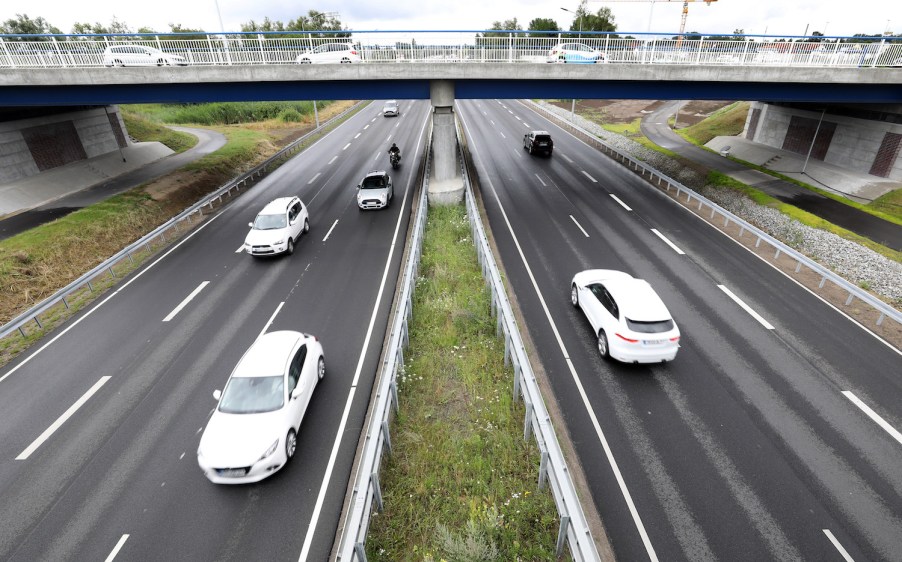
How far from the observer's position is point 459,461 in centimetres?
923

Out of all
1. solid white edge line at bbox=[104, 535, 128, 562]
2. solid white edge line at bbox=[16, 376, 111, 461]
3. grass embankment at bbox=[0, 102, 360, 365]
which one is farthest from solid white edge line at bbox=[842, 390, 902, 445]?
grass embankment at bbox=[0, 102, 360, 365]

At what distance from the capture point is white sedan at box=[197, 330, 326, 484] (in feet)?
28.0

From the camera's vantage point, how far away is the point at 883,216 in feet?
77.4

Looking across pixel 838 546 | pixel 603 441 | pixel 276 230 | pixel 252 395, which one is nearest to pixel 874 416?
pixel 838 546

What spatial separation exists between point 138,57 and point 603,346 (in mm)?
26159

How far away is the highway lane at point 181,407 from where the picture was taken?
318 inches

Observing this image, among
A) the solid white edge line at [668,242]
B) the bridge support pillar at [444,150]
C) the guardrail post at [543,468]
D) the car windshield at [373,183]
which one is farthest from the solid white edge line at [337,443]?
the solid white edge line at [668,242]

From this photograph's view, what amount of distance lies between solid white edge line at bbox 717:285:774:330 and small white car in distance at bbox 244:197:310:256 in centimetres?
1801

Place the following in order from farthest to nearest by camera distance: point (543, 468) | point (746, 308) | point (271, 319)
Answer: point (746, 308)
point (271, 319)
point (543, 468)

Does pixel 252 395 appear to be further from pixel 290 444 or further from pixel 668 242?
pixel 668 242

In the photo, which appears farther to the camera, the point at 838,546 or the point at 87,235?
the point at 87,235

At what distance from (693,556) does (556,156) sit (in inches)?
1350

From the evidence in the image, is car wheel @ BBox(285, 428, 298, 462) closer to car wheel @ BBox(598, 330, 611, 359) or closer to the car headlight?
the car headlight

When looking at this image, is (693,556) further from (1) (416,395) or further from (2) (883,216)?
(2) (883,216)
